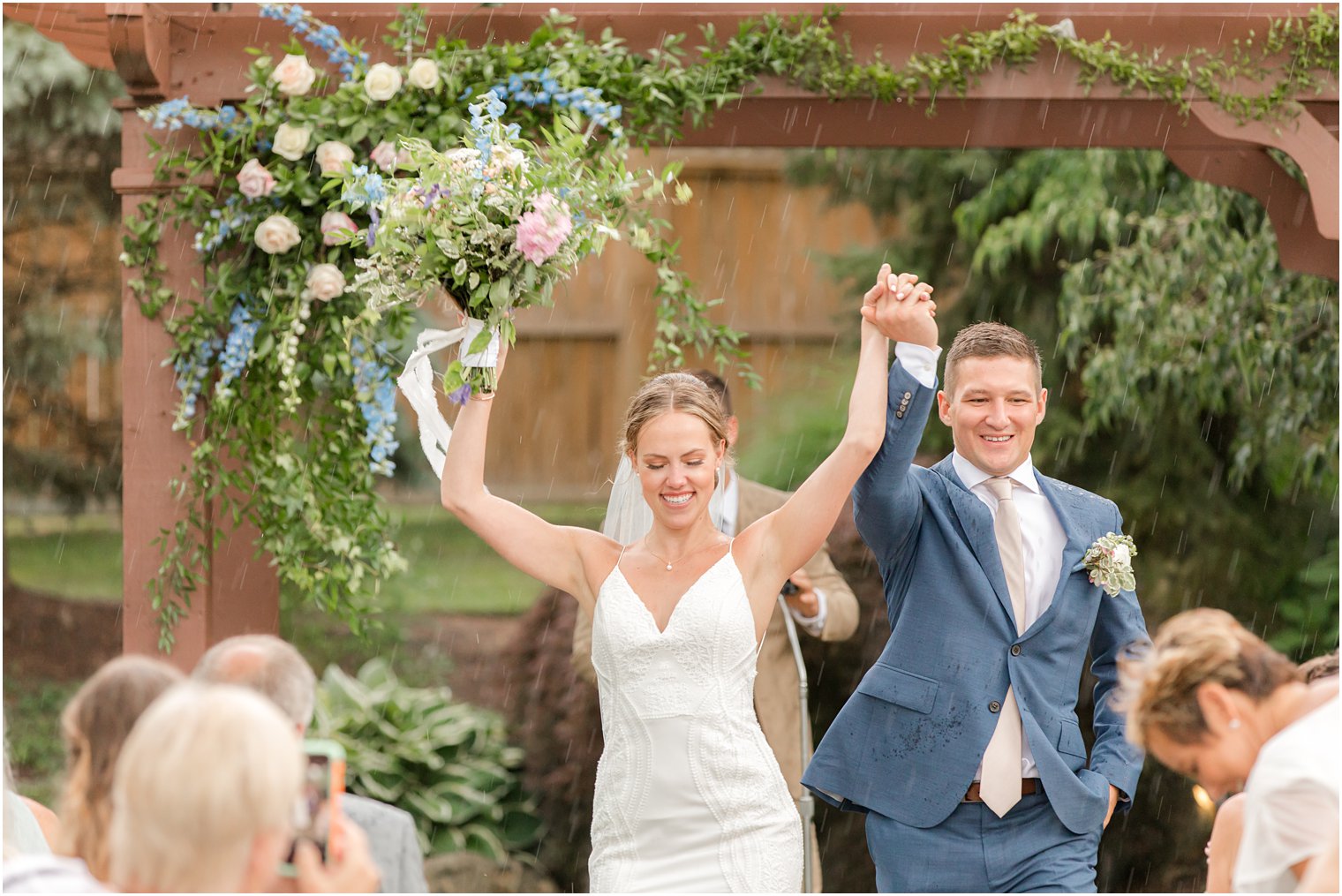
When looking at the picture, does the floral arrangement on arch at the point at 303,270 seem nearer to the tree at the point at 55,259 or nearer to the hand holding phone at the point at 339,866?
the hand holding phone at the point at 339,866

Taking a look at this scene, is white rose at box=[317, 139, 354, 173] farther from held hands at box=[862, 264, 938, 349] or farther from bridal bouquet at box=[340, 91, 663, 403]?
held hands at box=[862, 264, 938, 349]

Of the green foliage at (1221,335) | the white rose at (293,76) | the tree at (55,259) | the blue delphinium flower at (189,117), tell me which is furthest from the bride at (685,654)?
the tree at (55,259)

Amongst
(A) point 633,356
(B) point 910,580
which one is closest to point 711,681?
(B) point 910,580

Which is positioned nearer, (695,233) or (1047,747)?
(1047,747)

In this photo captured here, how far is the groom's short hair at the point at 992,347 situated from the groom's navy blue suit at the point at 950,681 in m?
0.29

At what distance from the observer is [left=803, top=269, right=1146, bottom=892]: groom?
10.0ft

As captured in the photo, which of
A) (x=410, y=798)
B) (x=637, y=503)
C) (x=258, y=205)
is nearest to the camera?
(x=637, y=503)

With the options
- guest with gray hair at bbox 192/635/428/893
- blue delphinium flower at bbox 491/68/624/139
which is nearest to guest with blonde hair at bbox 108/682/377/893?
guest with gray hair at bbox 192/635/428/893

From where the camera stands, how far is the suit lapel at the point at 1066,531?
314cm

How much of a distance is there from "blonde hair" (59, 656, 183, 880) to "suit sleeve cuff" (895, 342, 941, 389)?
5.44 feet

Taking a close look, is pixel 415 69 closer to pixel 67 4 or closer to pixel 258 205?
pixel 258 205

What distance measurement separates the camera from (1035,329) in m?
7.67

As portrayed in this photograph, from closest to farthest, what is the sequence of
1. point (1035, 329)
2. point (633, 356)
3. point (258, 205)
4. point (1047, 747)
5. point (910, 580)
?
point (1047, 747) → point (910, 580) → point (258, 205) → point (1035, 329) → point (633, 356)

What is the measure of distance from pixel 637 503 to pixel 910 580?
1061 millimetres
